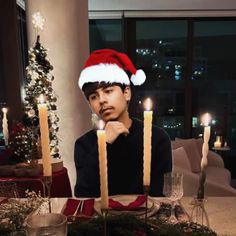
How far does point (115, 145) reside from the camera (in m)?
1.56

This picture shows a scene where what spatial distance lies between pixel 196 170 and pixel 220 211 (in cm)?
292

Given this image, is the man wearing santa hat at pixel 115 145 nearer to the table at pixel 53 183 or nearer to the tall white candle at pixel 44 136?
the tall white candle at pixel 44 136

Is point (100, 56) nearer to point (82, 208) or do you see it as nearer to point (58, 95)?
point (82, 208)

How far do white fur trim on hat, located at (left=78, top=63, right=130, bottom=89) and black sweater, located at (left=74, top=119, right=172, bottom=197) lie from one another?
269 millimetres

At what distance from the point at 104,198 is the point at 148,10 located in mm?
4899

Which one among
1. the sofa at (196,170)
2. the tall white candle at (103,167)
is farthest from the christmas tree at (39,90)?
the tall white candle at (103,167)

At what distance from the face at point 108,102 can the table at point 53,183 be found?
1057 mm

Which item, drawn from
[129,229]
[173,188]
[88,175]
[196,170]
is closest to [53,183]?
[88,175]

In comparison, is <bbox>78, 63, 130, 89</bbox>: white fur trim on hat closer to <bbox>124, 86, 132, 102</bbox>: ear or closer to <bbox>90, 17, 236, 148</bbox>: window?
<bbox>124, 86, 132, 102</bbox>: ear

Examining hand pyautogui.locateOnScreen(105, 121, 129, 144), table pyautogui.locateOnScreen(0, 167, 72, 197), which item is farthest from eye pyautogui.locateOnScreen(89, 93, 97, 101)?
table pyautogui.locateOnScreen(0, 167, 72, 197)

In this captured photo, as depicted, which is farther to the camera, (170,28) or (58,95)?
(170,28)

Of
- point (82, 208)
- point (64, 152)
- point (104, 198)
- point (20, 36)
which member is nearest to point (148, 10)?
point (20, 36)

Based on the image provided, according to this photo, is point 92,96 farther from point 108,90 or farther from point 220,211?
point 220,211

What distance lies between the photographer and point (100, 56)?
1.60 meters
